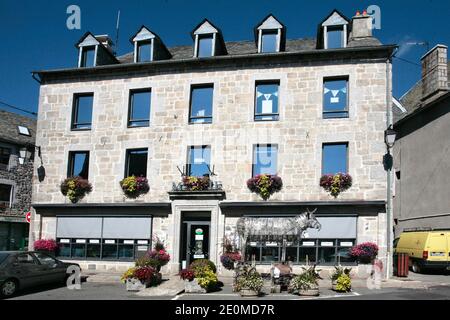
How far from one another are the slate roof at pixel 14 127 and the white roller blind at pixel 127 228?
17.1 meters

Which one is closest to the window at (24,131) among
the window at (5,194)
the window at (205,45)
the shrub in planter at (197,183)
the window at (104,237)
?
the window at (5,194)

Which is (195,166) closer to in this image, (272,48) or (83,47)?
(272,48)

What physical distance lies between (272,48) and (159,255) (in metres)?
9.88

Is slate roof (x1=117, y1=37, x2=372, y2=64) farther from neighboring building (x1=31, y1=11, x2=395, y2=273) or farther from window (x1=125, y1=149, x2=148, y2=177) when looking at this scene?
window (x1=125, y1=149, x2=148, y2=177)

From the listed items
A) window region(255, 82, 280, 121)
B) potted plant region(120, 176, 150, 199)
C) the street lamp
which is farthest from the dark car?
the street lamp

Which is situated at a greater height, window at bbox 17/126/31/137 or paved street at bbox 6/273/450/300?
window at bbox 17/126/31/137

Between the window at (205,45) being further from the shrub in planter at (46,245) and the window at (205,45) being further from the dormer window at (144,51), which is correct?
the shrub in planter at (46,245)

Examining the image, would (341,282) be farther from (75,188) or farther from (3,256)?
(75,188)

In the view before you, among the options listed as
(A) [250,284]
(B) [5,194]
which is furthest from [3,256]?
(B) [5,194]

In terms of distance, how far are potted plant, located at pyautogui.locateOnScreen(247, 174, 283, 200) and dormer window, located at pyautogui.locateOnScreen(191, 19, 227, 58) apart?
19.4 feet

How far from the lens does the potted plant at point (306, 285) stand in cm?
1341

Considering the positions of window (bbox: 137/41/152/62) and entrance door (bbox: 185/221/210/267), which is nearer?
entrance door (bbox: 185/221/210/267)

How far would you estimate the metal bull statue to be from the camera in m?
15.1

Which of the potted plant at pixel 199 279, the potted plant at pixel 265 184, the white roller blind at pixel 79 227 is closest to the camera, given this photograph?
the potted plant at pixel 199 279
